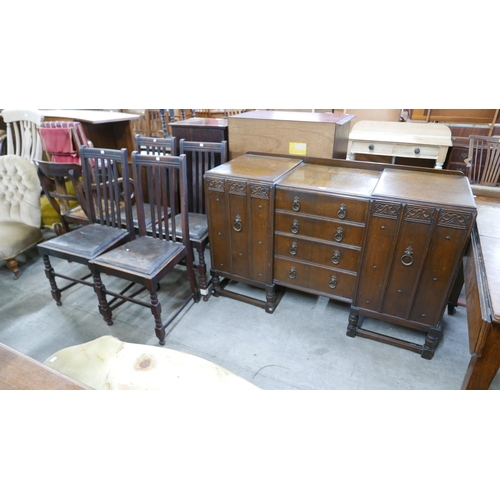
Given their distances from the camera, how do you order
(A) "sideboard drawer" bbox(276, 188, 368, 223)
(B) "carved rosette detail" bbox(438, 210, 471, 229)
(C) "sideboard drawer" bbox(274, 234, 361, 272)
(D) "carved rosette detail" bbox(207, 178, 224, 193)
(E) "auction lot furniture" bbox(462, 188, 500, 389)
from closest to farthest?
(E) "auction lot furniture" bbox(462, 188, 500, 389) → (B) "carved rosette detail" bbox(438, 210, 471, 229) → (A) "sideboard drawer" bbox(276, 188, 368, 223) → (C) "sideboard drawer" bbox(274, 234, 361, 272) → (D) "carved rosette detail" bbox(207, 178, 224, 193)

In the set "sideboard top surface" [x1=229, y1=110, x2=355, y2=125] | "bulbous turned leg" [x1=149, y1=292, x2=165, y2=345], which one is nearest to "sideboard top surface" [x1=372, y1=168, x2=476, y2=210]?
"sideboard top surface" [x1=229, y1=110, x2=355, y2=125]

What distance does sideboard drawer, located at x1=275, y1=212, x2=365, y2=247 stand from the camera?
5.97 ft

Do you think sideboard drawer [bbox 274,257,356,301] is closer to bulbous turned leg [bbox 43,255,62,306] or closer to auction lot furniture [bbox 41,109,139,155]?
bulbous turned leg [bbox 43,255,62,306]

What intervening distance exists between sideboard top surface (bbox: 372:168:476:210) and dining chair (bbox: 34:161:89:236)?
79.7 inches

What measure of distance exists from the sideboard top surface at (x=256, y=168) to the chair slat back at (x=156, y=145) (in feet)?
1.59

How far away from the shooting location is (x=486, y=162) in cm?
277

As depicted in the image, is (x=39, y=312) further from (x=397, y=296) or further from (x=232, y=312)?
(x=397, y=296)

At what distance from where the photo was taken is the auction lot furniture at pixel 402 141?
9.39ft

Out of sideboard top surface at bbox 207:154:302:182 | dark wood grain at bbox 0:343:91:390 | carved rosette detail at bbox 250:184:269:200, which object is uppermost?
sideboard top surface at bbox 207:154:302:182

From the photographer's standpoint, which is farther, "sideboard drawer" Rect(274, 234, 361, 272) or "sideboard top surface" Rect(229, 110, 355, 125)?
"sideboard top surface" Rect(229, 110, 355, 125)

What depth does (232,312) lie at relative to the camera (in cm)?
231
